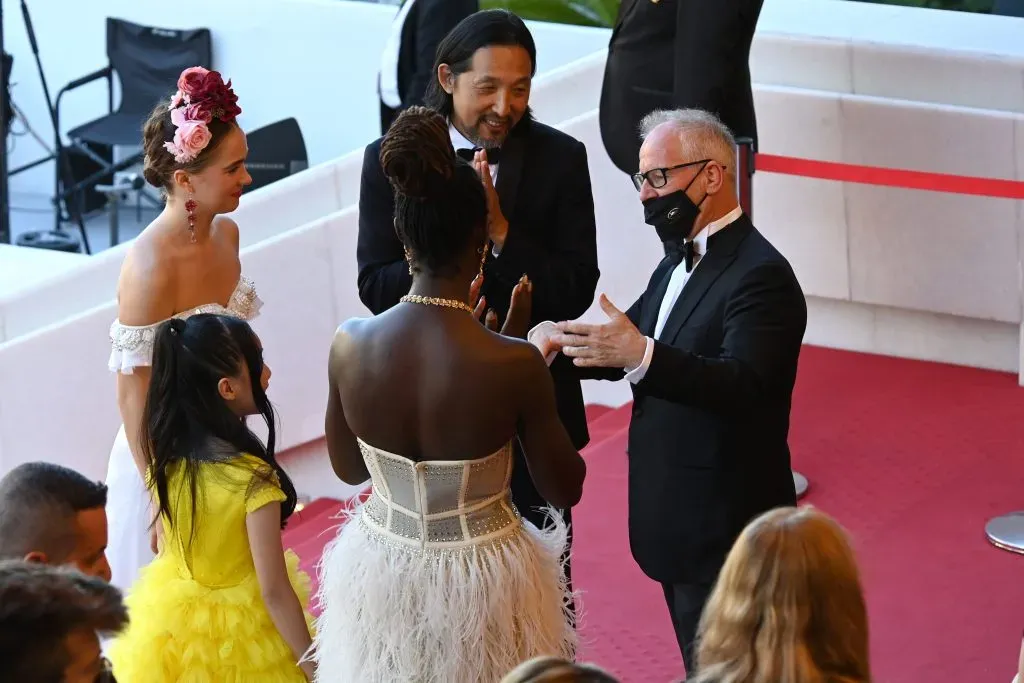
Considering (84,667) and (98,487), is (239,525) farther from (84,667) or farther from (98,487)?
(84,667)

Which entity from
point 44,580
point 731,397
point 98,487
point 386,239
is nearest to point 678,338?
point 731,397

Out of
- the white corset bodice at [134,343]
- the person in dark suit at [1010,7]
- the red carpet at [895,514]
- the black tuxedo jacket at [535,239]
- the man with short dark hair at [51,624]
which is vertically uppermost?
the man with short dark hair at [51,624]

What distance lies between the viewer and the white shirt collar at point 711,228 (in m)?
2.94

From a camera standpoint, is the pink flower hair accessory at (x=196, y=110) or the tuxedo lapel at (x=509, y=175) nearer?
the tuxedo lapel at (x=509, y=175)

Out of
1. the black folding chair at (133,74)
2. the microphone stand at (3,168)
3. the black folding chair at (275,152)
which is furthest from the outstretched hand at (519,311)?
the black folding chair at (133,74)

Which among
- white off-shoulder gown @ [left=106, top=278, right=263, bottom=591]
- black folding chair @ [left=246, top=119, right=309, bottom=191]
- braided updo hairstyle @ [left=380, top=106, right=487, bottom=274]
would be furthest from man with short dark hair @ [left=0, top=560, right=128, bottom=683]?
black folding chair @ [left=246, top=119, right=309, bottom=191]

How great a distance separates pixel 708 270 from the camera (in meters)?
2.92

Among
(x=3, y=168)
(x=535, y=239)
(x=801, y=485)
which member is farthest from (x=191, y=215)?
(x=3, y=168)

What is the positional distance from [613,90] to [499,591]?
2.37 meters

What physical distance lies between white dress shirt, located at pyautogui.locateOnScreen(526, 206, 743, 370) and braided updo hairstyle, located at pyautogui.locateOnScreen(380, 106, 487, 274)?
0.36 m

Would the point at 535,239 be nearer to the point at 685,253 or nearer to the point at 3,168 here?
the point at 685,253

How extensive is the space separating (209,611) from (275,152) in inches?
189

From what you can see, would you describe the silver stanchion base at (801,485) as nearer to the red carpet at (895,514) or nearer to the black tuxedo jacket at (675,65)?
the red carpet at (895,514)

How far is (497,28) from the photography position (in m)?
3.17
